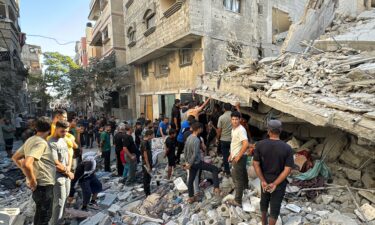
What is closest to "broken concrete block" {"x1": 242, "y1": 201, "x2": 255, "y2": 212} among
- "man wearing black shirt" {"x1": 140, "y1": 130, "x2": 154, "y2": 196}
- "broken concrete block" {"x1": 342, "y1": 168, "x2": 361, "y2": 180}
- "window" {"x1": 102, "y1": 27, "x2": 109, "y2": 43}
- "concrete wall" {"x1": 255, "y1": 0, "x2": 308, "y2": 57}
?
"broken concrete block" {"x1": 342, "y1": 168, "x2": 361, "y2": 180}

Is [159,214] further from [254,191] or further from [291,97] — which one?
[291,97]

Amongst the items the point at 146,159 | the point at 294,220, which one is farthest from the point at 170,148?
the point at 294,220

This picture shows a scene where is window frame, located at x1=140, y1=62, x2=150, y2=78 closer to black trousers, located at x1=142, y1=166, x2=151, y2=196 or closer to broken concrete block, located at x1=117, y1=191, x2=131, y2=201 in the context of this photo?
broken concrete block, located at x1=117, y1=191, x2=131, y2=201

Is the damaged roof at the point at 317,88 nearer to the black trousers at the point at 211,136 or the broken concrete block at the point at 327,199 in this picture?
the black trousers at the point at 211,136

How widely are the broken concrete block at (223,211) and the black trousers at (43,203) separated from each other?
2.69 meters

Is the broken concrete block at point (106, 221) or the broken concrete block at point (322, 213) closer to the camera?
the broken concrete block at point (322, 213)

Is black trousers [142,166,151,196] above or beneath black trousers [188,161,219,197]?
beneath

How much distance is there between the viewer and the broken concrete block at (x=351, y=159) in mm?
3966

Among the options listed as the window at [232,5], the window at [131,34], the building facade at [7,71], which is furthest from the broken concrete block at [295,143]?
the window at [131,34]

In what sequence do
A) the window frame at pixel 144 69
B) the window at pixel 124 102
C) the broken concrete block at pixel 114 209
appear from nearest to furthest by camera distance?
the broken concrete block at pixel 114 209, the window frame at pixel 144 69, the window at pixel 124 102

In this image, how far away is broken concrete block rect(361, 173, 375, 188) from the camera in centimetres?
369

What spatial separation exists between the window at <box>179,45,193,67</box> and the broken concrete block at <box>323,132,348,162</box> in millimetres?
8217

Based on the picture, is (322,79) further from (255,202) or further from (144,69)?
(144,69)

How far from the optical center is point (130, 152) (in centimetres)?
597
